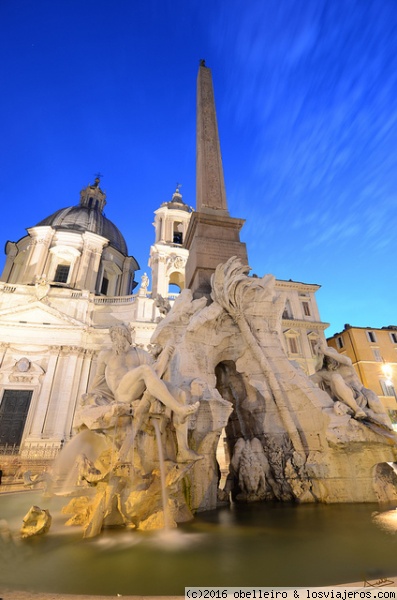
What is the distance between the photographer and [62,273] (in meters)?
28.3

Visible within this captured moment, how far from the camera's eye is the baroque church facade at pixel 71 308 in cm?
1844

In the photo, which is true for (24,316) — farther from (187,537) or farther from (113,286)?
(187,537)

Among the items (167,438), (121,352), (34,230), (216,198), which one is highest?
(34,230)

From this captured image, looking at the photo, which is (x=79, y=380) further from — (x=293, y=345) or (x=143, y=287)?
(x=293, y=345)

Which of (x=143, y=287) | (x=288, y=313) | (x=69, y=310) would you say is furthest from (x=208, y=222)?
(x=69, y=310)

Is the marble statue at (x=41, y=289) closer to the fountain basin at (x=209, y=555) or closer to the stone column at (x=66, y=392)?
the stone column at (x=66, y=392)

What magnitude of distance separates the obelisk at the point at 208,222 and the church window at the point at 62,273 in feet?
72.2

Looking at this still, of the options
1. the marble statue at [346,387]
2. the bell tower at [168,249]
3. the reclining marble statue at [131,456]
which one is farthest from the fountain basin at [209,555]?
the bell tower at [168,249]

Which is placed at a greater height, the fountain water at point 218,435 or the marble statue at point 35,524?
the fountain water at point 218,435

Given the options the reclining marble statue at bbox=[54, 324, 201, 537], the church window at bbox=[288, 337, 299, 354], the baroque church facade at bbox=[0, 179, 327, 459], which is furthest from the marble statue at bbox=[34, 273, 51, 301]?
the reclining marble statue at bbox=[54, 324, 201, 537]

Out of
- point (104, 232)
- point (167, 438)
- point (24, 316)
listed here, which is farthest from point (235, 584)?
point (104, 232)

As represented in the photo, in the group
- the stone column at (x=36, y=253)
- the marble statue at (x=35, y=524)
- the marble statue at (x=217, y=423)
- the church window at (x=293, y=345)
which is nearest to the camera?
the marble statue at (x=35, y=524)

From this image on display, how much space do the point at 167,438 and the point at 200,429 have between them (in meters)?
0.53

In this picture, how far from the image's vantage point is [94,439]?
4.56 m
